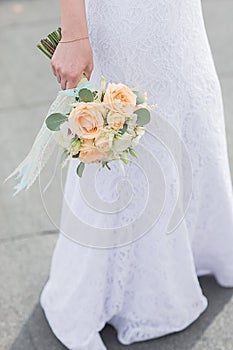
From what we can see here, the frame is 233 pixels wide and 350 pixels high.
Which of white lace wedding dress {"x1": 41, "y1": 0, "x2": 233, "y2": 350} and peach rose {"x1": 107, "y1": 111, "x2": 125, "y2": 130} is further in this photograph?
white lace wedding dress {"x1": 41, "y1": 0, "x2": 233, "y2": 350}

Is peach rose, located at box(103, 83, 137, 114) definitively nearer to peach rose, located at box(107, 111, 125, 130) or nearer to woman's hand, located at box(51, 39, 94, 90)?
peach rose, located at box(107, 111, 125, 130)

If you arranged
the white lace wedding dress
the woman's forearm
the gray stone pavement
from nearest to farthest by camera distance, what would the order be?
the woman's forearm < the white lace wedding dress < the gray stone pavement

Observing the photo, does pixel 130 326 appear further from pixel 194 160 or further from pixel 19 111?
pixel 19 111

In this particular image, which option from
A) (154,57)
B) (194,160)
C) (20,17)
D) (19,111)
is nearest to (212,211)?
(194,160)

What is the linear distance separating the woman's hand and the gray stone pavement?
455mm

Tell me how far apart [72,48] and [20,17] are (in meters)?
3.64

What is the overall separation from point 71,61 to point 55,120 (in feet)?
0.75

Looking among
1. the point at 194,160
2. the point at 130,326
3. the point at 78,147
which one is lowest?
the point at 130,326

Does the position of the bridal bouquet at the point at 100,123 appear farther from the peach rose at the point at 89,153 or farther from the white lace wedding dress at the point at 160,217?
the white lace wedding dress at the point at 160,217

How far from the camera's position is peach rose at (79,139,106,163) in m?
2.02

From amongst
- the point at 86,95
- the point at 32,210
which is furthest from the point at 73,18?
the point at 32,210

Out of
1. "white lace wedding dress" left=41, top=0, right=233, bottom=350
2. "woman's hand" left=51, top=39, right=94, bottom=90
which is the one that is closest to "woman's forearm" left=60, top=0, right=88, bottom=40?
"woman's hand" left=51, top=39, right=94, bottom=90

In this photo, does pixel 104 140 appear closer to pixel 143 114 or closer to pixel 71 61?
pixel 143 114

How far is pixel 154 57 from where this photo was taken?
2375mm
